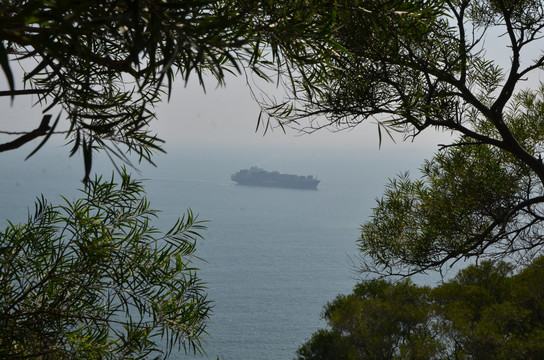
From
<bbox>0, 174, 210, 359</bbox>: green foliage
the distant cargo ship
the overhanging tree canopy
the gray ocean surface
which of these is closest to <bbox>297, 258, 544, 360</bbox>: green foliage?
the gray ocean surface

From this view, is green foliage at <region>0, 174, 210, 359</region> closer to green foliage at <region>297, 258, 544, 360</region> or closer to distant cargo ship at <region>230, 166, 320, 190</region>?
green foliage at <region>297, 258, 544, 360</region>

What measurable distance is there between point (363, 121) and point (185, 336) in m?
1.17

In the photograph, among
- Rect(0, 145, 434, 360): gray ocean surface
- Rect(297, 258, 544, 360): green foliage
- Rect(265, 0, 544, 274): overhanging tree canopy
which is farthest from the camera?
Rect(0, 145, 434, 360): gray ocean surface

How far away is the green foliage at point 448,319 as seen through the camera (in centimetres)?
522

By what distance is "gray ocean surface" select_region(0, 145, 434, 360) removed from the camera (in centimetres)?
1809

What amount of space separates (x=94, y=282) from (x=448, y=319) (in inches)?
180

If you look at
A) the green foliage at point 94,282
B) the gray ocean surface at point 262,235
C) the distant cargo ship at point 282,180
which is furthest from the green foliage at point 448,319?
the distant cargo ship at point 282,180

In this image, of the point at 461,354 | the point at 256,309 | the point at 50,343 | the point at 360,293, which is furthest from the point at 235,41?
the point at 256,309

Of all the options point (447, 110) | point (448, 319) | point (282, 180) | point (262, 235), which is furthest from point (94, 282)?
point (282, 180)

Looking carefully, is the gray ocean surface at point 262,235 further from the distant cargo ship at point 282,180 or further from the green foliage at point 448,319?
the green foliage at point 448,319

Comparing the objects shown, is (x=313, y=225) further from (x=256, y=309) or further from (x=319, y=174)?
(x=319, y=174)

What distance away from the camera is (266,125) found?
154cm

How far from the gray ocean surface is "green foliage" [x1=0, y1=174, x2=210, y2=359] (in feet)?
4.06

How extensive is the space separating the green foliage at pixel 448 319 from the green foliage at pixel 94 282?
3303 mm
